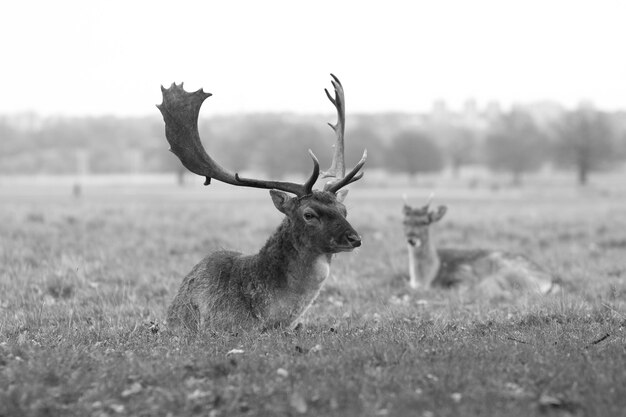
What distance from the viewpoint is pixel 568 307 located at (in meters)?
10.4

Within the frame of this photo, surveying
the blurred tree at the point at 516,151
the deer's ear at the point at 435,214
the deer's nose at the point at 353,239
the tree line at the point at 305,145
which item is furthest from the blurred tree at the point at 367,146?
the deer's nose at the point at 353,239

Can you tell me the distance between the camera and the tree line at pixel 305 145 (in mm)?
91250

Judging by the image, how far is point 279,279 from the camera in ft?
29.3

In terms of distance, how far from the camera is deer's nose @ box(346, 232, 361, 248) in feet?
27.1

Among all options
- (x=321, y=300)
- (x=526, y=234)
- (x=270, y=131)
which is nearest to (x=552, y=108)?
(x=270, y=131)

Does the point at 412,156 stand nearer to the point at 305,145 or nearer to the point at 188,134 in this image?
the point at 305,145

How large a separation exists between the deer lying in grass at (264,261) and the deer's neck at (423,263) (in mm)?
6919

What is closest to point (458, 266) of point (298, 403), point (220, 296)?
point (220, 296)

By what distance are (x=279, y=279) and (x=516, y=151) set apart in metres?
91.9

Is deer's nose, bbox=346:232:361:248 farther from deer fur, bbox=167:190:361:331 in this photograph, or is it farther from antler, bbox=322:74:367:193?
antler, bbox=322:74:367:193

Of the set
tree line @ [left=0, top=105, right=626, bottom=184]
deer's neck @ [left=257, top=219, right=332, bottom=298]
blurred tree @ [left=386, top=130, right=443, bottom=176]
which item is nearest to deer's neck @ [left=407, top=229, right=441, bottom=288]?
→ deer's neck @ [left=257, top=219, right=332, bottom=298]

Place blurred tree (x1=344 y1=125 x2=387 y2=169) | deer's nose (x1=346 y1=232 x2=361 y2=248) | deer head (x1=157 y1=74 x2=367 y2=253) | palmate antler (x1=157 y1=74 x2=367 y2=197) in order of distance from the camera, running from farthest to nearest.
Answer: blurred tree (x1=344 y1=125 x2=387 y2=169) < palmate antler (x1=157 y1=74 x2=367 y2=197) < deer head (x1=157 y1=74 x2=367 y2=253) < deer's nose (x1=346 y1=232 x2=361 y2=248)

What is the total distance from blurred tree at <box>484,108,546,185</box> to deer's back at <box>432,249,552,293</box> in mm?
75619

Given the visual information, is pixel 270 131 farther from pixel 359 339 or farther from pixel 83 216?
pixel 359 339
